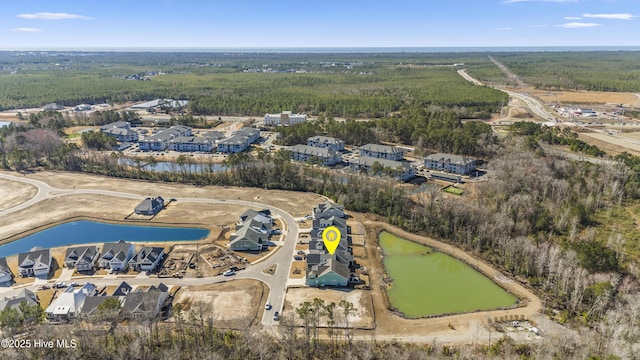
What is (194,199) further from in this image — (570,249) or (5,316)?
(570,249)

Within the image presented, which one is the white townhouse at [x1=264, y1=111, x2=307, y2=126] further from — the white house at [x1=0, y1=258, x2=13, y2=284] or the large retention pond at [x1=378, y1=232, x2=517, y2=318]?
the white house at [x1=0, y1=258, x2=13, y2=284]

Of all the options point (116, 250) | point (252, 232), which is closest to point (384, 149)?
point (252, 232)

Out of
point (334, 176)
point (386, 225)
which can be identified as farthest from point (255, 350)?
point (334, 176)

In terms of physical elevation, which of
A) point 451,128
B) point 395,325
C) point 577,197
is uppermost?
point 451,128

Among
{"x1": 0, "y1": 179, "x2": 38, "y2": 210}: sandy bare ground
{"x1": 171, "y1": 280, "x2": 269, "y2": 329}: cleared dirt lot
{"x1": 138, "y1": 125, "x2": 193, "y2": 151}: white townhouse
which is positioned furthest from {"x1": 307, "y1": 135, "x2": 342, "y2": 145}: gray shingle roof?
{"x1": 0, "y1": 179, "x2": 38, "y2": 210}: sandy bare ground

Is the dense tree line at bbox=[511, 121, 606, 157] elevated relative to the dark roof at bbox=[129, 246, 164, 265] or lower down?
elevated

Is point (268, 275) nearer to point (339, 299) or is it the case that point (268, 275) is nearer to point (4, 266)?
point (339, 299)
